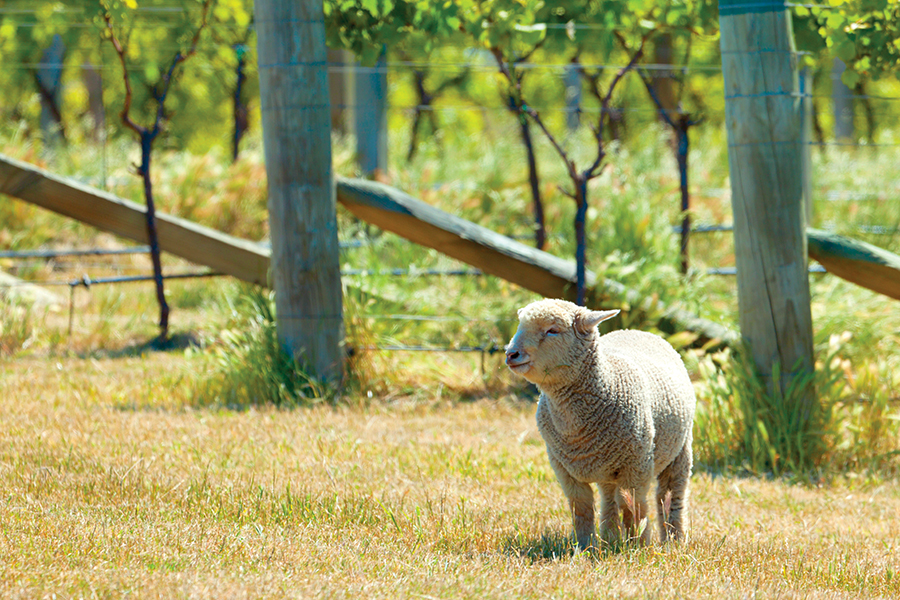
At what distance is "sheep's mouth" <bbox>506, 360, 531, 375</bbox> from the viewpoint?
11.3 ft

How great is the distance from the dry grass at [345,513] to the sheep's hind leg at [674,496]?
145mm

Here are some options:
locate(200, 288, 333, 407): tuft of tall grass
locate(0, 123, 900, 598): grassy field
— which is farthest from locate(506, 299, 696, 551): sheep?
locate(200, 288, 333, 407): tuft of tall grass

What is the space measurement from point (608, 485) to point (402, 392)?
2.91 m

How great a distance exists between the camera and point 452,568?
3320 millimetres

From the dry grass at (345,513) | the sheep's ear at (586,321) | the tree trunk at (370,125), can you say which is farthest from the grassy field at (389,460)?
the tree trunk at (370,125)

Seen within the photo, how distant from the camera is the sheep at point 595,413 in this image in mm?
3535

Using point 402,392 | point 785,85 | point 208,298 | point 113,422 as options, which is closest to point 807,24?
point 785,85

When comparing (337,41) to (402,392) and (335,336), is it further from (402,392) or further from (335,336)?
(402,392)

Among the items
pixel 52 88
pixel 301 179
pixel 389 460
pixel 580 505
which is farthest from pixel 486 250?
pixel 52 88

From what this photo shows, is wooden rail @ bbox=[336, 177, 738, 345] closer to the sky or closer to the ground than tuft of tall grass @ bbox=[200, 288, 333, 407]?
closer to the sky

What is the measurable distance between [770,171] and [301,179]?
2903 mm

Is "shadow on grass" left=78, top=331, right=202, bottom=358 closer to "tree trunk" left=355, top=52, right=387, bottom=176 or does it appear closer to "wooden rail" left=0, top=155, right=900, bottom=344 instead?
"wooden rail" left=0, top=155, right=900, bottom=344

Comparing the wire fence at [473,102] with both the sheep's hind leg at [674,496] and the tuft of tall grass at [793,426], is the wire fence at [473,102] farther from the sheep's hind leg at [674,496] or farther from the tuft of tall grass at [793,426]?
the sheep's hind leg at [674,496]

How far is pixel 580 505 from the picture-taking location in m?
3.77
